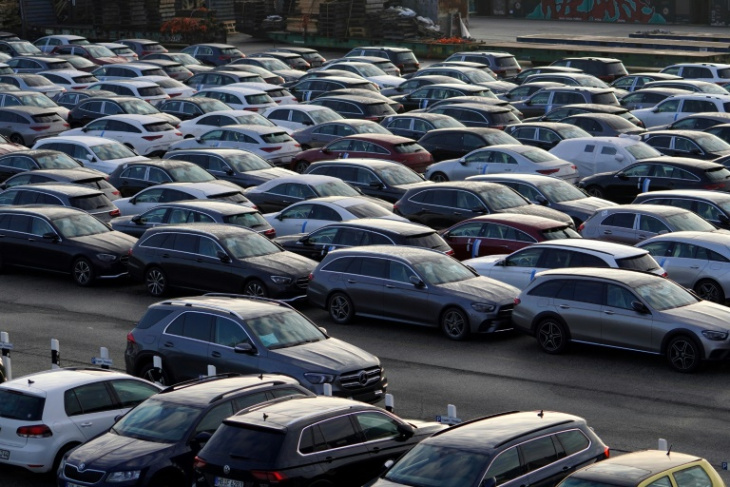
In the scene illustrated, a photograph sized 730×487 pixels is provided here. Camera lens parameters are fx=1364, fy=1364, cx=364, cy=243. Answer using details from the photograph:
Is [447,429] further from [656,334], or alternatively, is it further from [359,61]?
[359,61]

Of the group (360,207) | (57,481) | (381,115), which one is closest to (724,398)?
(57,481)

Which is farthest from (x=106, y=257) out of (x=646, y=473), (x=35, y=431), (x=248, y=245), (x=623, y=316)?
(x=646, y=473)

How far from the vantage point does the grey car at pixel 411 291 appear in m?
22.2

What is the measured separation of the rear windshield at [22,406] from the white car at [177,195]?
13864mm

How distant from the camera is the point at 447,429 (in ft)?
44.1

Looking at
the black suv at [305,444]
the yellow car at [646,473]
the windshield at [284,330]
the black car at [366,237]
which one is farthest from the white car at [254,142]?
the yellow car at [646,473]

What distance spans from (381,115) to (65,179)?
14.2m

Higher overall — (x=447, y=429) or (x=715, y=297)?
(x=447, y=429)

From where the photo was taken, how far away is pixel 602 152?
34.1 meters

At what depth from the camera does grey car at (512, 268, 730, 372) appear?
2003cm

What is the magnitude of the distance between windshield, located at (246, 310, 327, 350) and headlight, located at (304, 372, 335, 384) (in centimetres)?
84

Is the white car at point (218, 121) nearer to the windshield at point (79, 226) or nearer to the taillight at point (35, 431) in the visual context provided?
the windshield at point (79, 226)

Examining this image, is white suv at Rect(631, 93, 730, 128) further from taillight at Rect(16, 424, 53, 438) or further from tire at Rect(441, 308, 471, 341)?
taillight at Rect(16, 424, 53, 438)

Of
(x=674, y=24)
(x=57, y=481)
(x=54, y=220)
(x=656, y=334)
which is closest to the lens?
(x=57, y=481)
